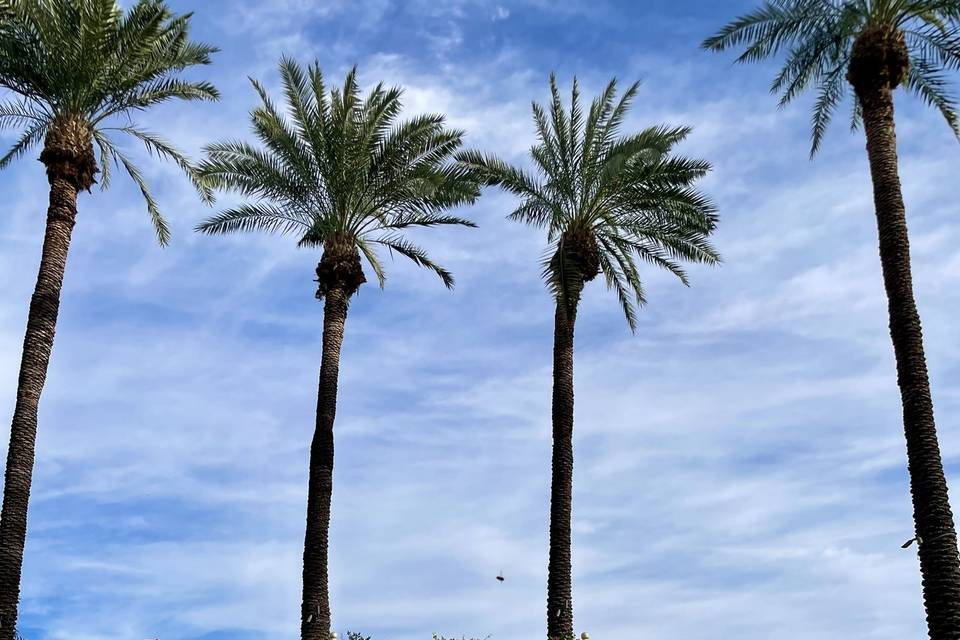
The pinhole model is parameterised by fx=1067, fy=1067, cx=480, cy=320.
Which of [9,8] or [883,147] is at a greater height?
[9,8]

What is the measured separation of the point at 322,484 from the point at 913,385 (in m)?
13.6

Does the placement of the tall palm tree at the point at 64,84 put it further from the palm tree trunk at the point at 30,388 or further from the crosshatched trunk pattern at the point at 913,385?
the crosshatched trunk pattern at the point at 913,385

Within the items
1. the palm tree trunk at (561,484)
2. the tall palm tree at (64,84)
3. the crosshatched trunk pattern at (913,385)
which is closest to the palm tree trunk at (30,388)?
the tall palm tree at (64,84)

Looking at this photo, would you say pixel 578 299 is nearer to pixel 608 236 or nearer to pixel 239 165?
pixel 608 236

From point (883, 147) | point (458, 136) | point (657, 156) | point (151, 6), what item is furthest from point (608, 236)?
point (151, 6)

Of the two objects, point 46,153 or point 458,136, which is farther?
point 458,136

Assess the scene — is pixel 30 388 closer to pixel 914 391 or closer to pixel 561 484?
pixel 561 484

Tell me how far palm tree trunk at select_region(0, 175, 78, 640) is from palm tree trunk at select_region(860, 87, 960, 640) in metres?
17.3

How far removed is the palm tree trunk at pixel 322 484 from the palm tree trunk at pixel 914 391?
1317 centimetres

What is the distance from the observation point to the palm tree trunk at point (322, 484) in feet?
80.7

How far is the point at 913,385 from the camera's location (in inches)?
776

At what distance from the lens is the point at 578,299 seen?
28.6m

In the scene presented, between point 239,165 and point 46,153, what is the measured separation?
5.53 m

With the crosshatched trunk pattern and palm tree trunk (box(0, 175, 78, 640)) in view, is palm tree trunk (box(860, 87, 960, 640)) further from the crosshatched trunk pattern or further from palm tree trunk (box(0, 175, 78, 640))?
palm tree trunk (box(0, 175, 78, 640))
